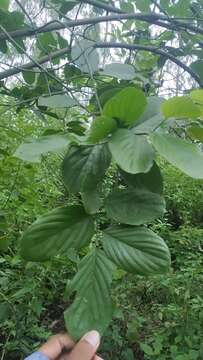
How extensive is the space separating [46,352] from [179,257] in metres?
1.61

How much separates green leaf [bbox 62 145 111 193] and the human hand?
93mm

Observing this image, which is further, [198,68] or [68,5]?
[68,5]

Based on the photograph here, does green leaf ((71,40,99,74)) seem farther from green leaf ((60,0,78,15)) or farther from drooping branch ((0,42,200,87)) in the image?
green leaf ((60,0,78,15))

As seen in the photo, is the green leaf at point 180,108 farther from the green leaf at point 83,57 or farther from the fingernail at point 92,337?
the green leaf at point 83,57

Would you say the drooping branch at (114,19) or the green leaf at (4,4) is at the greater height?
the green leaf at (4,4)

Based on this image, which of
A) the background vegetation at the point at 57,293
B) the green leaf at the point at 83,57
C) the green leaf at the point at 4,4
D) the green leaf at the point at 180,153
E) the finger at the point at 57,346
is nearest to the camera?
the green leaf at the point at 180,153

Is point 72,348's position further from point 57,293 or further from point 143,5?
point 57,293

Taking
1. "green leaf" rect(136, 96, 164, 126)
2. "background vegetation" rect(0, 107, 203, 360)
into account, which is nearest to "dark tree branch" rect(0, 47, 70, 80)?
"background vegetation" rect(0, 107, 203, 360)

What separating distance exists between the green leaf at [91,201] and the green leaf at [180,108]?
0.07 meters

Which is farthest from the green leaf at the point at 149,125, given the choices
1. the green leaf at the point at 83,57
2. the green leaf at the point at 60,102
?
the green leaf at the point at 83,57

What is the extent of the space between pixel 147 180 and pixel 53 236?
75mm

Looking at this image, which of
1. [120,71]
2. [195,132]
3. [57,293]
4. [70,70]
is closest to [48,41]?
[70,70]

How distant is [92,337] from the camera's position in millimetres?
291

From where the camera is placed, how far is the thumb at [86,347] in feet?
0.94
